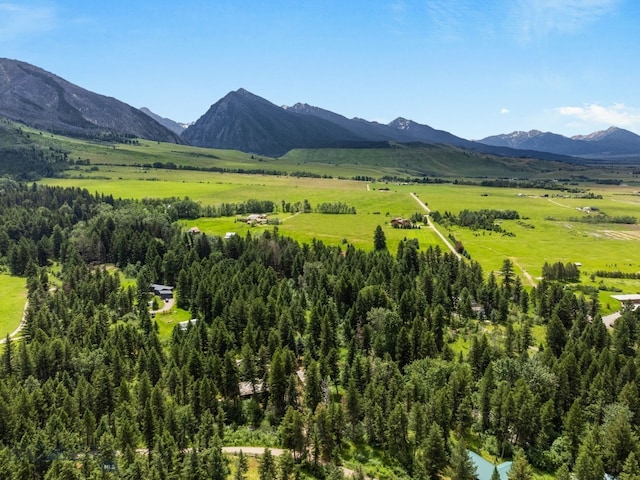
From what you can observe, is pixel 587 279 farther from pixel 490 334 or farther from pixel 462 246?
pixel 490 334

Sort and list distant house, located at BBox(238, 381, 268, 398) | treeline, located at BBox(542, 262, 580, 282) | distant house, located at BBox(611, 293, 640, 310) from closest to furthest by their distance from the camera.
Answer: distant house, located at BBox(238, 381, 268, 398) → distant house, located at BBox(611, 293, 640, 310) → treeline, located at BBox(542, 262, 580, 282)

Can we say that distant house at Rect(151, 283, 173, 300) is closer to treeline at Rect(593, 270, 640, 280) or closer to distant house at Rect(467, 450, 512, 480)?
distant house at Rect(467, 450, 512, 480)

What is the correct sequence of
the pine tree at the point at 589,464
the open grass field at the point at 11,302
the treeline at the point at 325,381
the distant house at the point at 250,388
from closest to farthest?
the pine tree at the point at 589,464, the treeline at the point at 325,381, the distant house at the point at 250,388, the open grass field at the point at 11,302

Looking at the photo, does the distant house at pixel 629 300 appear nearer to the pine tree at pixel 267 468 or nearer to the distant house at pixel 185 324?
the pine tree at pixel 267 468

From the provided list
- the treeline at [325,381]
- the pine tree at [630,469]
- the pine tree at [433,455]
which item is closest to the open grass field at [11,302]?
the treeline at [325,381]

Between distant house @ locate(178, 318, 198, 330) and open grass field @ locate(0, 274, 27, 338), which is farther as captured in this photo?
open grass field @ locate(0, 274, 27, 338)

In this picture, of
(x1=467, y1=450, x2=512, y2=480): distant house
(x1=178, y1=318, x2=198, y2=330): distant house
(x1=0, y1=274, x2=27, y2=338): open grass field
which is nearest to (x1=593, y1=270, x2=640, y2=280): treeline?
(x1=467, y1=450, x2=512, y2=480): distant house

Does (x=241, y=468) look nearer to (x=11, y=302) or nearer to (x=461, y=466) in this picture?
(x=461, y=466)

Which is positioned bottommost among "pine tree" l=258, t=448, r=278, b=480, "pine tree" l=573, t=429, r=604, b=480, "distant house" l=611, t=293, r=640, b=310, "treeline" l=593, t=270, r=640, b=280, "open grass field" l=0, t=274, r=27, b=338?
"open grass field" l=0, t=274, r=27, b=338
